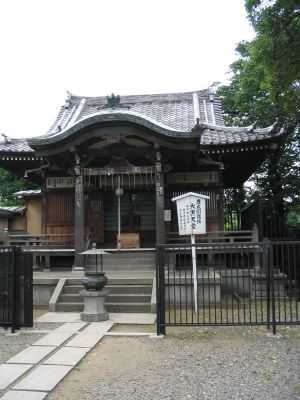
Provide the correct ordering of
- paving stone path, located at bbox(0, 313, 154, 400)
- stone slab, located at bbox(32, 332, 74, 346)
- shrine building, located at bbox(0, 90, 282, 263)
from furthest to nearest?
shrine building, located at bbox(0, 90, 282, 263)
stone slab, located at bbox(32, 332, 74, 346)
paving stone path, located at bbox(0, 313, 154, 400)

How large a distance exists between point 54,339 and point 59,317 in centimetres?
224

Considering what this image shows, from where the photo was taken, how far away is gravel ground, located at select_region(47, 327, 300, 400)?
16.5ft

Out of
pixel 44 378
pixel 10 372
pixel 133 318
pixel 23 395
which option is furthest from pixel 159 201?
pixel 23 395

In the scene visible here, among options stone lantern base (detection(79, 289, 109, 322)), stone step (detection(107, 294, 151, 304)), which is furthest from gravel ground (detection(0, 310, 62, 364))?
stone step (detection(107, 294, 151, 304))

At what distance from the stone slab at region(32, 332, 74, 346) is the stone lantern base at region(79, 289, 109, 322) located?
3.96 feet

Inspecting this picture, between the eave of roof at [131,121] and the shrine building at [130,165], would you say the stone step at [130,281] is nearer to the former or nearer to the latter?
the shrine building at [130,165]

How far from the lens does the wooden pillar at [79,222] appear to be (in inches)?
504

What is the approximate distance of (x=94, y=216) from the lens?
51.2ft

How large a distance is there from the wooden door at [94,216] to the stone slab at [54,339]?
731 centimetres

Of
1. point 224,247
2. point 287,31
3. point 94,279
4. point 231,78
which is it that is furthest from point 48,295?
point 231,78

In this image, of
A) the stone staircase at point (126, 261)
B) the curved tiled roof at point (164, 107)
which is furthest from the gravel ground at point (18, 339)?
the curved tiled roof at point (164, 107)

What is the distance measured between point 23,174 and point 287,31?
41.0ft

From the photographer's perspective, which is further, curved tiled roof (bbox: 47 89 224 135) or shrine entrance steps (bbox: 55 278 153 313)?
curved tiled roof (bbox: 47 89 224 135)

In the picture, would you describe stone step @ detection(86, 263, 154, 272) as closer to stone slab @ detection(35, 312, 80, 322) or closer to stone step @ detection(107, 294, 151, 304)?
stone step @ detection(107, 294, 151, 304)
